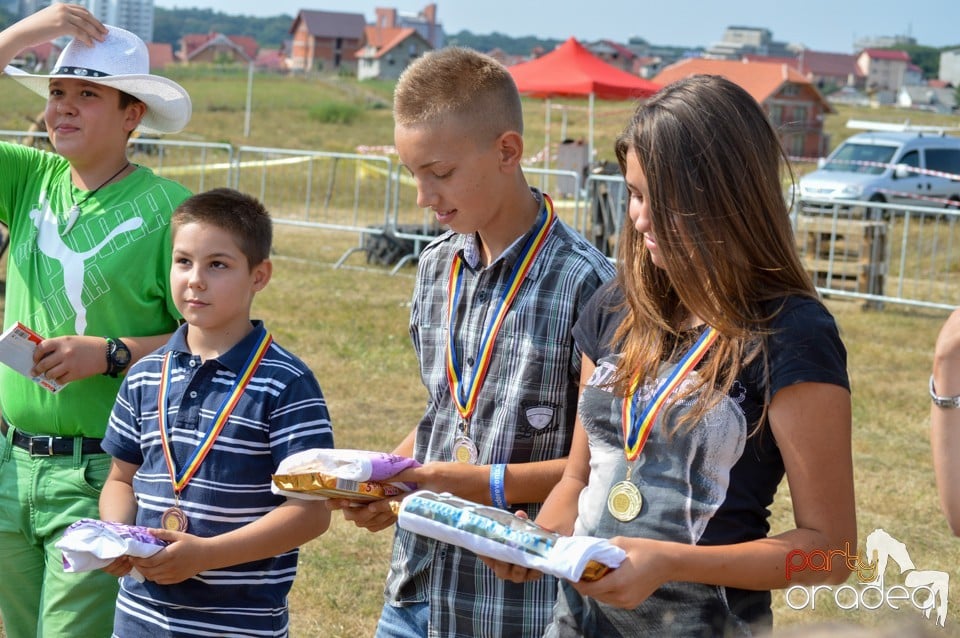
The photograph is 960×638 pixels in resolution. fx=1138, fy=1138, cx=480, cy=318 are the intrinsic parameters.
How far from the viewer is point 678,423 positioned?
2098 mm

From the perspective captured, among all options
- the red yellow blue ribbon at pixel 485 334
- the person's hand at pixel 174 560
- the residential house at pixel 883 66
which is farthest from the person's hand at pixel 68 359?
the residential house at pixel 883 66

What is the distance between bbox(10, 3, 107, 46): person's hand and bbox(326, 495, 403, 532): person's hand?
1.71m

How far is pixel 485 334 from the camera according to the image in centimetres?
271

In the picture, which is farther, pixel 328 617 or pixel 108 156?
pixel 328 617

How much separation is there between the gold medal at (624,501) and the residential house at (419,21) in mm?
137485

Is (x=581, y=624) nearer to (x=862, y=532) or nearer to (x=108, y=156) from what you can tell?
(x=108, y=156)

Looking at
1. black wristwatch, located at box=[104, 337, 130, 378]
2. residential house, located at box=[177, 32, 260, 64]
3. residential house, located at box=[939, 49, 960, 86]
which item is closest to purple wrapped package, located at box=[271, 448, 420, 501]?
black wristwatch, located at box=[104, 337, 130, 378]

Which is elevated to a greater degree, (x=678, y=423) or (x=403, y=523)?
(x=678, y=423)

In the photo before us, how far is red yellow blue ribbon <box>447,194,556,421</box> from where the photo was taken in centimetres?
270

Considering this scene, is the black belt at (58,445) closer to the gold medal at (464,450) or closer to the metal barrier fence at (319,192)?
the gold medal at (464,450)

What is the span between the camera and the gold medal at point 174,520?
2777 millimetres

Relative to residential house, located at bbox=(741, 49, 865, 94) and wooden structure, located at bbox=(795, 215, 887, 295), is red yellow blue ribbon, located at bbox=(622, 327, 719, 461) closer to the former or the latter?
wooden structure, located at bbox=(795, 215, 887, 295)

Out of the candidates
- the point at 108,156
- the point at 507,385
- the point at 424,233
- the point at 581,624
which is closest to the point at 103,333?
the point at 108,156

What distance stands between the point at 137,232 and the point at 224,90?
174 ft
